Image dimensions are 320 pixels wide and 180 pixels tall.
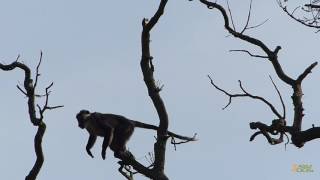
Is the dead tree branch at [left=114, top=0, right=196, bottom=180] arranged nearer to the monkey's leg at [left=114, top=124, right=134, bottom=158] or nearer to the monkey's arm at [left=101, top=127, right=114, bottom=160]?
the monkey's leg at [left=114, top=124, right=134, bottom=158]

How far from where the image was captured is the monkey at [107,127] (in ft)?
34.6

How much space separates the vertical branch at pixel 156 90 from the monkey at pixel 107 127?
76.6 inches

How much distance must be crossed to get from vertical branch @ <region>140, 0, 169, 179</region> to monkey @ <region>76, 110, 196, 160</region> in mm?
1945

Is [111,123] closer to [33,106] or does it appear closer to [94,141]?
[94,141]

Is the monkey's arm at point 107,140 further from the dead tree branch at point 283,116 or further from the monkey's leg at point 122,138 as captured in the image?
the dead tree branch at point 283,116

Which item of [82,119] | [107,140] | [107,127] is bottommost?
[107,140]

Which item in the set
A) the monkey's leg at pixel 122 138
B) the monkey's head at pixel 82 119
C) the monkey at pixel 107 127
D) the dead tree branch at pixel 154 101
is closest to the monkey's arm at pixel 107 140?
Result: the monkey at pixel 107 127

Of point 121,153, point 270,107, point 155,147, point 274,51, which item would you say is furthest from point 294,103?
point 121,153

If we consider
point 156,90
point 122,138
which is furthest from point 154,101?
point 122,138

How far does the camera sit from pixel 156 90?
A: 7828mm

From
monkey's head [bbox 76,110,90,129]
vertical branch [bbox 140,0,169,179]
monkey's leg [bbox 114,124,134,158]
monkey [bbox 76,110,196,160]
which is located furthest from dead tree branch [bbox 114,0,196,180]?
monkey's head [bbox 76,110,90,129]

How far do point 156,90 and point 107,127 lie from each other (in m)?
3.31

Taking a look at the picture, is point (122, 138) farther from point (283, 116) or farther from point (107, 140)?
point (283, 116)

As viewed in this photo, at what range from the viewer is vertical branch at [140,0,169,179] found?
783 centimetres
